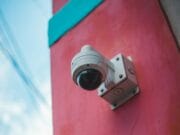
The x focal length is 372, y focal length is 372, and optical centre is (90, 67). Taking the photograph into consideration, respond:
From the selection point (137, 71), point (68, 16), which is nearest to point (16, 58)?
point (68, 16)

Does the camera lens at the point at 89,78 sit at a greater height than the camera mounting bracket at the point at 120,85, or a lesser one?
lesser

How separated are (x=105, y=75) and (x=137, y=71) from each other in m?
0.14

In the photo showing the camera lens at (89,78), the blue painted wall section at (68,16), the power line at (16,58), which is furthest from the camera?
the power line at (16,58)

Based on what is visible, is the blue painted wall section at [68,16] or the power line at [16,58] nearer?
the blue painted wall section at [68,16]

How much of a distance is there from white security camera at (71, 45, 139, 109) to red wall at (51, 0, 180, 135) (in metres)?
0.03

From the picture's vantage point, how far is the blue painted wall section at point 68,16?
4.46 feet

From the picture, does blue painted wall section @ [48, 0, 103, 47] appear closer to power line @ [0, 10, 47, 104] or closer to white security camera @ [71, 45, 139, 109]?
power line @ [0, 10, 47, 104]

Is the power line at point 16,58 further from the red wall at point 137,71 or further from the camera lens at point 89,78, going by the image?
the camera lens at point 89,78

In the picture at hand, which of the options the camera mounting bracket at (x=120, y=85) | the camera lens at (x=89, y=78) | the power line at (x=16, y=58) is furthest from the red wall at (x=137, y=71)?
the power line at (x=16, y=58)

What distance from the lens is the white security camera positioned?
84 cm

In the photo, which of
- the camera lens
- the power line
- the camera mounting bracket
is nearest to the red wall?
the camera mounting bracket

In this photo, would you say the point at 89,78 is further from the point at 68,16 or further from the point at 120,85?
the point at 68,16

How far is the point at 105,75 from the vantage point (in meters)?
0.87

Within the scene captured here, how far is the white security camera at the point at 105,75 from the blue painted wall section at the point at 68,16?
43cm
